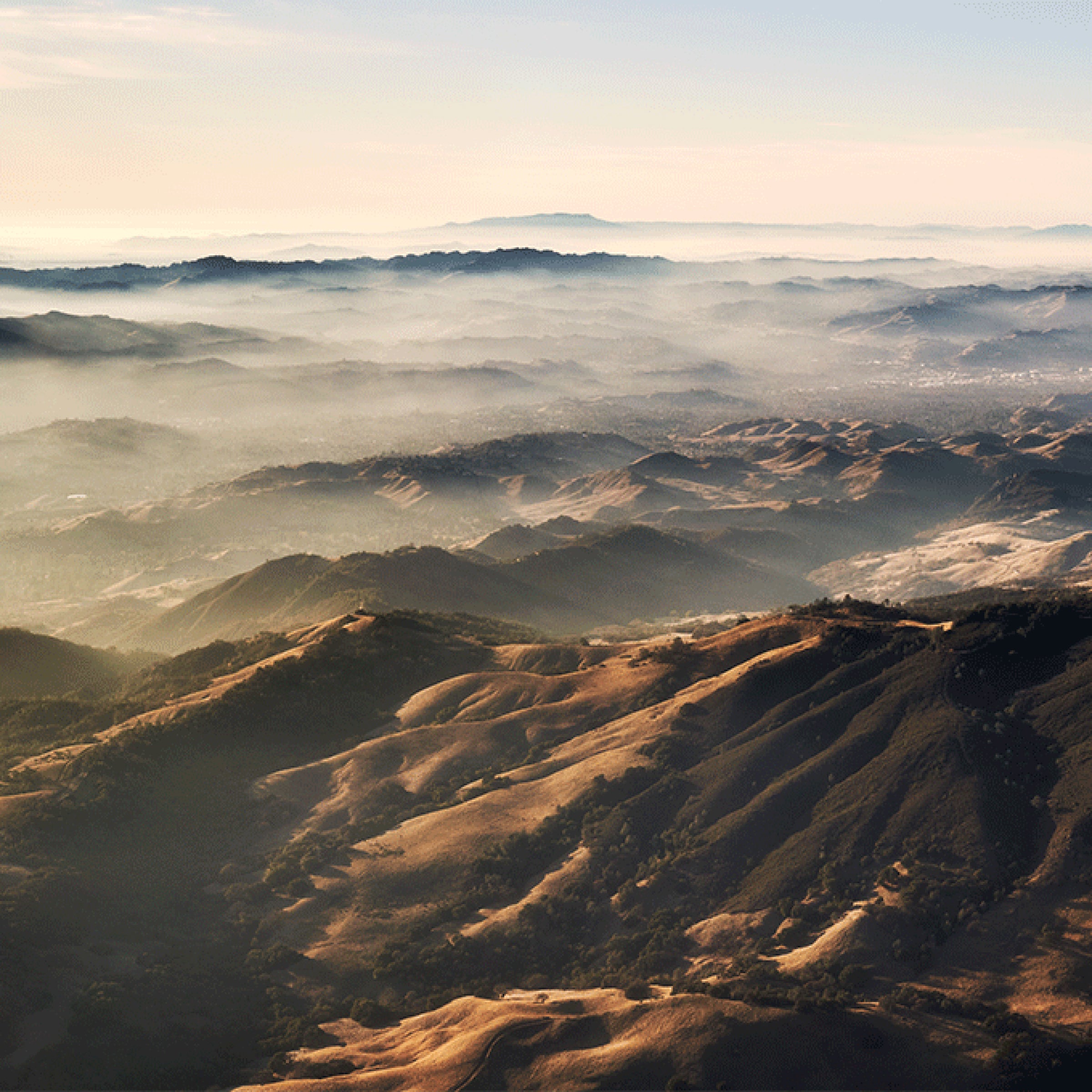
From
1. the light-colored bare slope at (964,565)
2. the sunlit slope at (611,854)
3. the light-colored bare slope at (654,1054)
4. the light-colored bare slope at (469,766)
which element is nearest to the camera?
the light-colored bare slope at (654,1054)

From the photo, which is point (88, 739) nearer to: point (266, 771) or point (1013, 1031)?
point (266, 771)

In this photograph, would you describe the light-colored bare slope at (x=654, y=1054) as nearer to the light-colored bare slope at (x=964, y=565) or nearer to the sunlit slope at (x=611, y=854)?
the sunlit slope at (x=611, y=854)

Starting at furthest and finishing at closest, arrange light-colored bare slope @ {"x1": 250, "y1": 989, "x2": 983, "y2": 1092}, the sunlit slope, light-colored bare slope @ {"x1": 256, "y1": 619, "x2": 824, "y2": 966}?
light-colored bare slope @ {"x1": 256, "y1": 619, "x2": 824, "y2": 966}, the sunlit slope, light-colored bare slope @ {"x1": 250, "y1": 989, "x2": 983, "y2": 1092}

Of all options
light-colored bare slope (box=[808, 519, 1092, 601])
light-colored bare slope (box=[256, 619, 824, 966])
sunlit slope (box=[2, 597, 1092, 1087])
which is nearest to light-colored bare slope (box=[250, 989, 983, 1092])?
sunlit slope (box=[2, 597, 1092, 1087])

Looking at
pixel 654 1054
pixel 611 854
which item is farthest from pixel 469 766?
pixel 654 1054

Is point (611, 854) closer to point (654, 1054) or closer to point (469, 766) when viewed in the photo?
point (469, 766)

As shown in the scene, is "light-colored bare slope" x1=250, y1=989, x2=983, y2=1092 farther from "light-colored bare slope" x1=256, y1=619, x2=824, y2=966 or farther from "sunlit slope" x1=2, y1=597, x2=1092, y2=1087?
"light-colored bare slope" x1=256, y1=619, x2=824, y2=966

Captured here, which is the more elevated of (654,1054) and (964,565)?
(964,565)

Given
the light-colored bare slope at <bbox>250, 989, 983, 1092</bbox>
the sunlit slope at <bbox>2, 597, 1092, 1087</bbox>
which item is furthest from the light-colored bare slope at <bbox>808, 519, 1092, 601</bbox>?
the light-colored bare slope at <bbox>250, 989, 983, 1092</bbox>

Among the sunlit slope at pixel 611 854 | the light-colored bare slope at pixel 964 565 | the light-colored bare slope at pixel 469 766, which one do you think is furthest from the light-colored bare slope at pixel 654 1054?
the light-colored bare slope at pixel 964 565

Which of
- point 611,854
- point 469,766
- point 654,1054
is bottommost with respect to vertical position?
point 654,1054

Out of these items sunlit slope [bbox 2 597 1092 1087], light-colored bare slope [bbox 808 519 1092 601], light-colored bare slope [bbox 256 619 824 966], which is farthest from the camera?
light-colored bare slope [bbox 808 519 1092 601]

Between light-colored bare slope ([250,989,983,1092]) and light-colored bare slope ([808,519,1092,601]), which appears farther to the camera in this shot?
light-colored bare slope ([808,519,1092,601])
